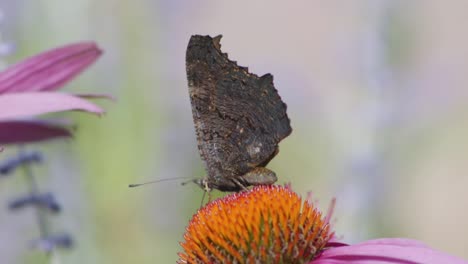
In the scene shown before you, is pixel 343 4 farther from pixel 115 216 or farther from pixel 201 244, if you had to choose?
pixel 201 244

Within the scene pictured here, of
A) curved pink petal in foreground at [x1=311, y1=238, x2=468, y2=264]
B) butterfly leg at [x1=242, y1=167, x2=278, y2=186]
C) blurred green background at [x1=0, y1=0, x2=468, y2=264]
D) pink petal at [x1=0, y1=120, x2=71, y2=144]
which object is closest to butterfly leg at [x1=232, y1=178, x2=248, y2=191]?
butterfly leg at [x1=242, y1=167, x2=278, y2=186]

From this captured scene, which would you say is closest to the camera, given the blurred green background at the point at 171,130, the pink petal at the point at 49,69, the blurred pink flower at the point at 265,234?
the blurred pink flower at the point at 265,234

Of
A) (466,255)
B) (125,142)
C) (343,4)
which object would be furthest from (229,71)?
(466,255)

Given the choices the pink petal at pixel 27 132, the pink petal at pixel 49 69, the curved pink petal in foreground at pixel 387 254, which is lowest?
the curved pink petal in foreground at pixel 387 254

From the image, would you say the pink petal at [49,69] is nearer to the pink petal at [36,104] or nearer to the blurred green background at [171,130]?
the pink petal at [36,104]


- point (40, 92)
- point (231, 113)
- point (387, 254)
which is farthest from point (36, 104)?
point (387, 254)

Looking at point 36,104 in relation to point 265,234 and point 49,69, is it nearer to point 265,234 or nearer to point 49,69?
point 49,69

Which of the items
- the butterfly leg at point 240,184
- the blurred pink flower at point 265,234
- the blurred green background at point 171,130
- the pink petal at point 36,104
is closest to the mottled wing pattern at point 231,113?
the butterfly leg at point 240,184
